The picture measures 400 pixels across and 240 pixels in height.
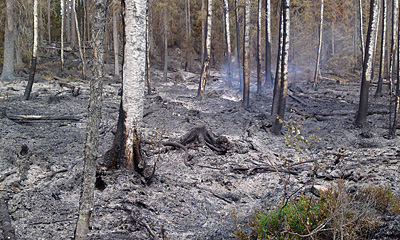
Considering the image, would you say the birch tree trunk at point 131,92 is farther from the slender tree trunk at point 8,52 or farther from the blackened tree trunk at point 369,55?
the slender tree trunk at point 8,52

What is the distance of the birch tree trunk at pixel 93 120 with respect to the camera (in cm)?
338

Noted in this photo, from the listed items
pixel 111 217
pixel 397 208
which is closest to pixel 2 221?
pixel 111 217

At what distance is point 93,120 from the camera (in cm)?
341

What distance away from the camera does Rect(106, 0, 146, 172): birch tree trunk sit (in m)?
6.04

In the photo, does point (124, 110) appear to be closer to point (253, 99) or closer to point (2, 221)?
point (2, 221)

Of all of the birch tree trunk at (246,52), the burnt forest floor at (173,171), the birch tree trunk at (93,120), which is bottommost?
the burnt forest floor at (173,171)

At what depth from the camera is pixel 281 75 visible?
11.2 metres

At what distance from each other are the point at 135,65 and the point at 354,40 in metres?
38.6

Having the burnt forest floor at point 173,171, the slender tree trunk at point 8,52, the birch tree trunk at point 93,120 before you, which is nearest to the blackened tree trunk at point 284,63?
the burnt forest floor at point 173,171

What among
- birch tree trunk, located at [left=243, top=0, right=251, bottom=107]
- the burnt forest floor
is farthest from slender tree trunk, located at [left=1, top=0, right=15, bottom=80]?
birch tree trunk, located at [left=243, top=0, right=251, bottom=107]

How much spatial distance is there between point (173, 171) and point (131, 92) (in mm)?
2507

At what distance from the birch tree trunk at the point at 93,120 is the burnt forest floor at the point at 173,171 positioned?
1069mm

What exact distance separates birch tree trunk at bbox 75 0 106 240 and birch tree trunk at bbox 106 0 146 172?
2.63 metres

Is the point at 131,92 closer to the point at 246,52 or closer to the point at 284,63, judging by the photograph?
the point at 284,63
